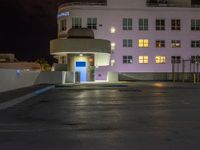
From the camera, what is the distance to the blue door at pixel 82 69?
171 feet

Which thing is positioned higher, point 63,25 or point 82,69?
point 63,25

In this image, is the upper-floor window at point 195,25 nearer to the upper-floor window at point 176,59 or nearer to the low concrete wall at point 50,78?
the upper-floor window at point 176,59

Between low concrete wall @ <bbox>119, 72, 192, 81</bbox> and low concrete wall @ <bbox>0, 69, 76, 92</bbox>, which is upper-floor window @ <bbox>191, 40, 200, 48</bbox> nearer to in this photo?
low concrete wall @ <bbox>119, 72, 192, 81</bbox>

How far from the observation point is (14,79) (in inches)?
1259

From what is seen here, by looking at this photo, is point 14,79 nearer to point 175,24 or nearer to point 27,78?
point 27,78

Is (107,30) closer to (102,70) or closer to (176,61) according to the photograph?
(102,70)

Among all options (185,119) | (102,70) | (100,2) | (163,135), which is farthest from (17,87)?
(100,2)

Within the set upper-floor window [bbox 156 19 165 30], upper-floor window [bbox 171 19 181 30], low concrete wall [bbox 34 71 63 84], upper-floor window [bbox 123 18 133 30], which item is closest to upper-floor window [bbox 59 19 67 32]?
upper-floor window [bbox 123 18 133 30]


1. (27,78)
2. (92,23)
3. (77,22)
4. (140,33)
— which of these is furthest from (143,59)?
(27,78)

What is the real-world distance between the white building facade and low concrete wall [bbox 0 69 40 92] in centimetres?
2644

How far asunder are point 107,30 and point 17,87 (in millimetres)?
35474

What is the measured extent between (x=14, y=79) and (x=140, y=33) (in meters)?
39.1

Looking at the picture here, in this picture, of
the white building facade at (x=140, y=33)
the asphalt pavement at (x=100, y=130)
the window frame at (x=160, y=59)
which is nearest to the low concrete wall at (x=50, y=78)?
the white building facade at (x=140, y=33)

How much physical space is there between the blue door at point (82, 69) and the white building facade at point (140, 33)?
1151 cm
